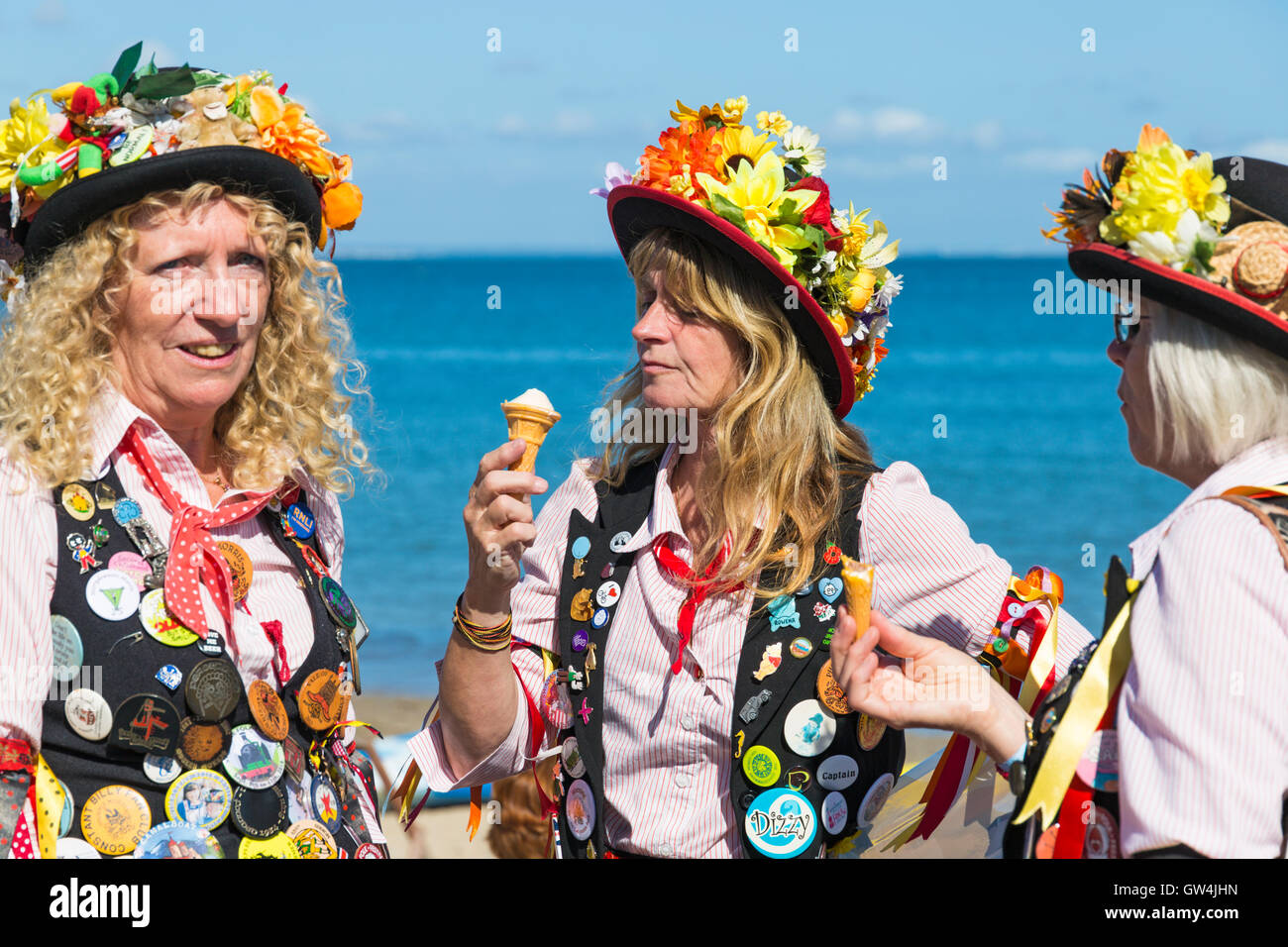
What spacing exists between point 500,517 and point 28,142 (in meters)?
1.47

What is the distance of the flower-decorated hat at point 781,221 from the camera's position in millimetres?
3420

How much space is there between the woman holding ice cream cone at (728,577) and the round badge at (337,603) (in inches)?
10.9

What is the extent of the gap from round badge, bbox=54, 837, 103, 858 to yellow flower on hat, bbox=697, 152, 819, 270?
2.17 m

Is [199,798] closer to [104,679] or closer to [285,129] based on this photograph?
[104,679]

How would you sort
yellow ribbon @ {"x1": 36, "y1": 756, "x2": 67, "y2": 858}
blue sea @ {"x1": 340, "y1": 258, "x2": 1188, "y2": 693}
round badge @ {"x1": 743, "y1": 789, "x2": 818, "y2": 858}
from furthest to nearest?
blue sea @ {"x1": 340, "y1": 258, "x2": 1188, "y2": 693} < round badge @ {"x1": 743, "y1": 789, "x2": 818, "y2": 858} < yellow ribbon @ {"x1": 36, "y1": 756, "x2": 67, "y2": 858}

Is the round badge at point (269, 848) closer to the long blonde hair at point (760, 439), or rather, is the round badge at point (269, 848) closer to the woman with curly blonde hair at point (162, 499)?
the woman with curly blonde hair at point (162, 499)

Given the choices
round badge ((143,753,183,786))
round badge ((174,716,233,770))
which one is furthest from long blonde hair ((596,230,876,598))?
round badge ((143,753,183,786))

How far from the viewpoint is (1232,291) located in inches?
94.0

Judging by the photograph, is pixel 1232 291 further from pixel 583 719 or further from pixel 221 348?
pixel 221 348

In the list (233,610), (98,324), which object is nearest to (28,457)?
(98,324)

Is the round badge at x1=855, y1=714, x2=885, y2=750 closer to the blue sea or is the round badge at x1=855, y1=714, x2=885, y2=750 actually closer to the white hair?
the blue sea

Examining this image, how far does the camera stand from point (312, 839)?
3.04 metres

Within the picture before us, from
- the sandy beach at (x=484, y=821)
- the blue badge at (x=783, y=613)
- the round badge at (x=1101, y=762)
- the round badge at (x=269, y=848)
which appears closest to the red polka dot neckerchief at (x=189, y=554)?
the round badge at (x=269, y=848)

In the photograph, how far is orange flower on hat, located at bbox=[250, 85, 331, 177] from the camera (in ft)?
10.6
